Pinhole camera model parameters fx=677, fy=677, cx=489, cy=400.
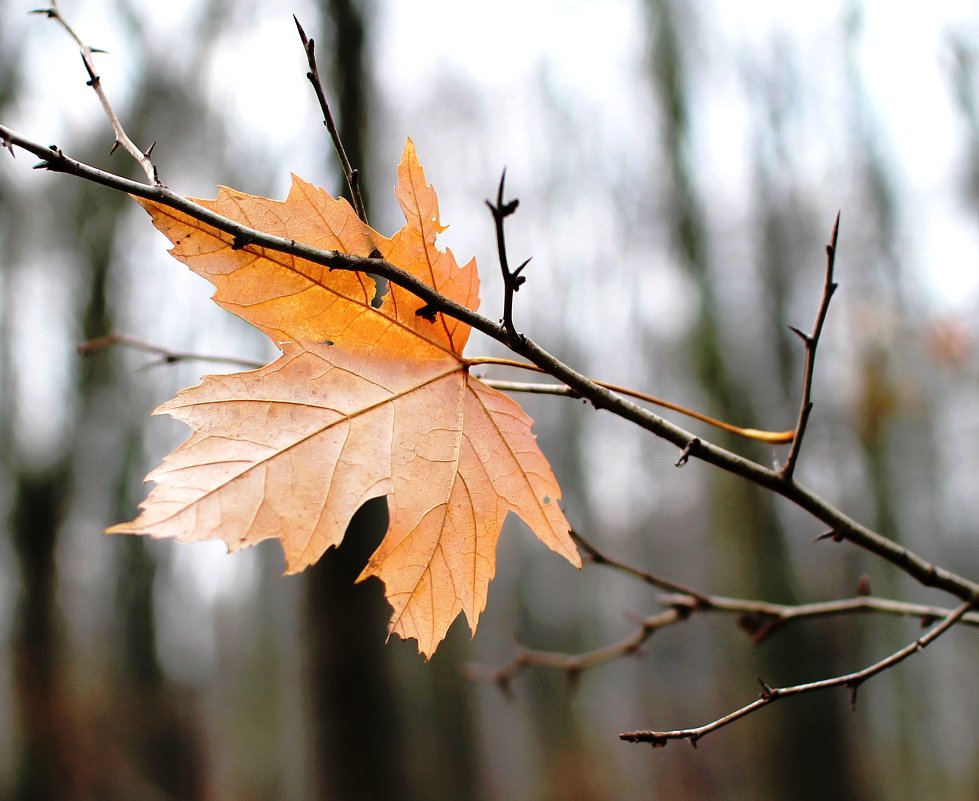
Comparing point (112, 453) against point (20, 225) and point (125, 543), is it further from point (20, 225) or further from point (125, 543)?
point (20, 225)

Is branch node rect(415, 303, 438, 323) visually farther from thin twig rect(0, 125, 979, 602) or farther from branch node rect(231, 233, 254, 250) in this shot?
branch node rect(231, 233, 254, 250)

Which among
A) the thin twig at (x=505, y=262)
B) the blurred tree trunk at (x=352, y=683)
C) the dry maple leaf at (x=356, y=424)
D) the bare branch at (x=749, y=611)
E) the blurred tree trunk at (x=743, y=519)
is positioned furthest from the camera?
the blurred tree trunk at (x=743, y=519)

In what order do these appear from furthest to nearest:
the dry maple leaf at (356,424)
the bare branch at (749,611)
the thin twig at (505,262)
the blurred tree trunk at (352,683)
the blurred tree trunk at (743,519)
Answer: the blurred tree trunk at (743,519) < the blurred tree trunk at (352,683) < the bare branch at (749,611) < the dry maple leaf at (356,424) < the thin twig at (505,262)

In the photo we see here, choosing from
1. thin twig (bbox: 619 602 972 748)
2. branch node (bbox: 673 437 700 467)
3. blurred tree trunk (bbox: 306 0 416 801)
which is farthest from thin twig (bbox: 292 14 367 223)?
blurred tree trunk (bbox: 306 0 416 801)

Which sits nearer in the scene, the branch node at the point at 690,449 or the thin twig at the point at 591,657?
the branch node at the point at 690,449

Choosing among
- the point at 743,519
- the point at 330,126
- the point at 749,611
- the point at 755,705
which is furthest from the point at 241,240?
the point at 743,519

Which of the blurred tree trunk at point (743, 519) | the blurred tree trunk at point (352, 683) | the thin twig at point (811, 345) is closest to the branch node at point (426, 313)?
the thin twig at point (811, 345)

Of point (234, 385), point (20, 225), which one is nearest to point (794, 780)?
point (234, 385)

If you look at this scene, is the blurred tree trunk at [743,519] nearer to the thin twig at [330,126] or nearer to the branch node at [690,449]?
the branch node at [690,449]
